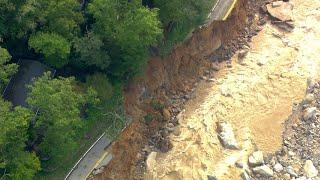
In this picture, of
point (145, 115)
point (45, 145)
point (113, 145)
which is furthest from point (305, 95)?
point (45, 145)

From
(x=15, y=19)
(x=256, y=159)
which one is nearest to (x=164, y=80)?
(x=256, y=159)

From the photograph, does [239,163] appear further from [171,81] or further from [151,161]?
[171,81]

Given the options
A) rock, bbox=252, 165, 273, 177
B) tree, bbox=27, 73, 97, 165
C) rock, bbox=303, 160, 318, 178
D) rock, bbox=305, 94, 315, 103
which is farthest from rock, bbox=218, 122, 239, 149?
tree, bbox=27, 73, 97, 165

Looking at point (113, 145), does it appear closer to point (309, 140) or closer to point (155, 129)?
point (155, 129)

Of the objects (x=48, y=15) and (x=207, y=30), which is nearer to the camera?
(x=48, y=15)

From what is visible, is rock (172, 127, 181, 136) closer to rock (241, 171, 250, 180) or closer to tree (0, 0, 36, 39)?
rock (241, 171, 250, 180)

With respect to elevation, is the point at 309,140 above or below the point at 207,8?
below
